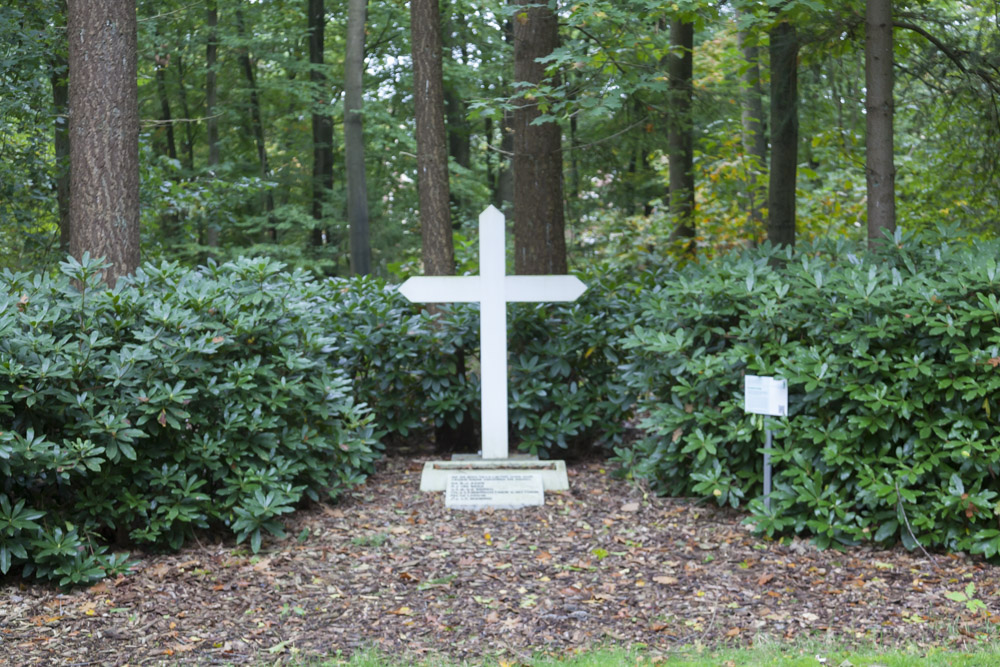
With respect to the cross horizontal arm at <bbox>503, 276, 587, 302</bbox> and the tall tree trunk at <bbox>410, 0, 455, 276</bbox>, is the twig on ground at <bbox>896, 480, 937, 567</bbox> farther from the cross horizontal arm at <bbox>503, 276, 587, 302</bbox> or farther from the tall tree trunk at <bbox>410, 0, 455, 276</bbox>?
the tall tree trunk at <bbox>410, 0, 455, 276</bbox>

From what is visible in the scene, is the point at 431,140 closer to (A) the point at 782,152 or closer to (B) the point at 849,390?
(A) the point at 782,152

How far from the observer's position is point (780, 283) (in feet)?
18.8

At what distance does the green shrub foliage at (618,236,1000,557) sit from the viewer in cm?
492

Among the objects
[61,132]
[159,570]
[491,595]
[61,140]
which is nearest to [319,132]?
[61,140]

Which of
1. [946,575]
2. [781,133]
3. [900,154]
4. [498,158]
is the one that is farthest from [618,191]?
[946,575]

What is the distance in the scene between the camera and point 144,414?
504cm

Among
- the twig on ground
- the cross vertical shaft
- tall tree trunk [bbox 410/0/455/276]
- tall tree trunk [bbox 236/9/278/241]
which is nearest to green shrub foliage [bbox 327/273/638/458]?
the cross vertical shaft

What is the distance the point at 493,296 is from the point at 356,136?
9.92 meters

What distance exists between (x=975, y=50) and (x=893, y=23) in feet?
3.19

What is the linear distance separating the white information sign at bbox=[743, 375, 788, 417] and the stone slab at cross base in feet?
5.42

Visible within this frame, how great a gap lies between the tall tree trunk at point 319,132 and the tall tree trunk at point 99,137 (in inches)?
483

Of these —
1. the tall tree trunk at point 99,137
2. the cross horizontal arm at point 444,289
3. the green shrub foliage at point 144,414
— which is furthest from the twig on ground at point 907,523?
the tall tree trunk at point 99,137

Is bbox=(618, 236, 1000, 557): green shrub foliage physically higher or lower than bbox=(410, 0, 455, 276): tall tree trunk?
lower

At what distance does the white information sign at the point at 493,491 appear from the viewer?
6.29 meters
